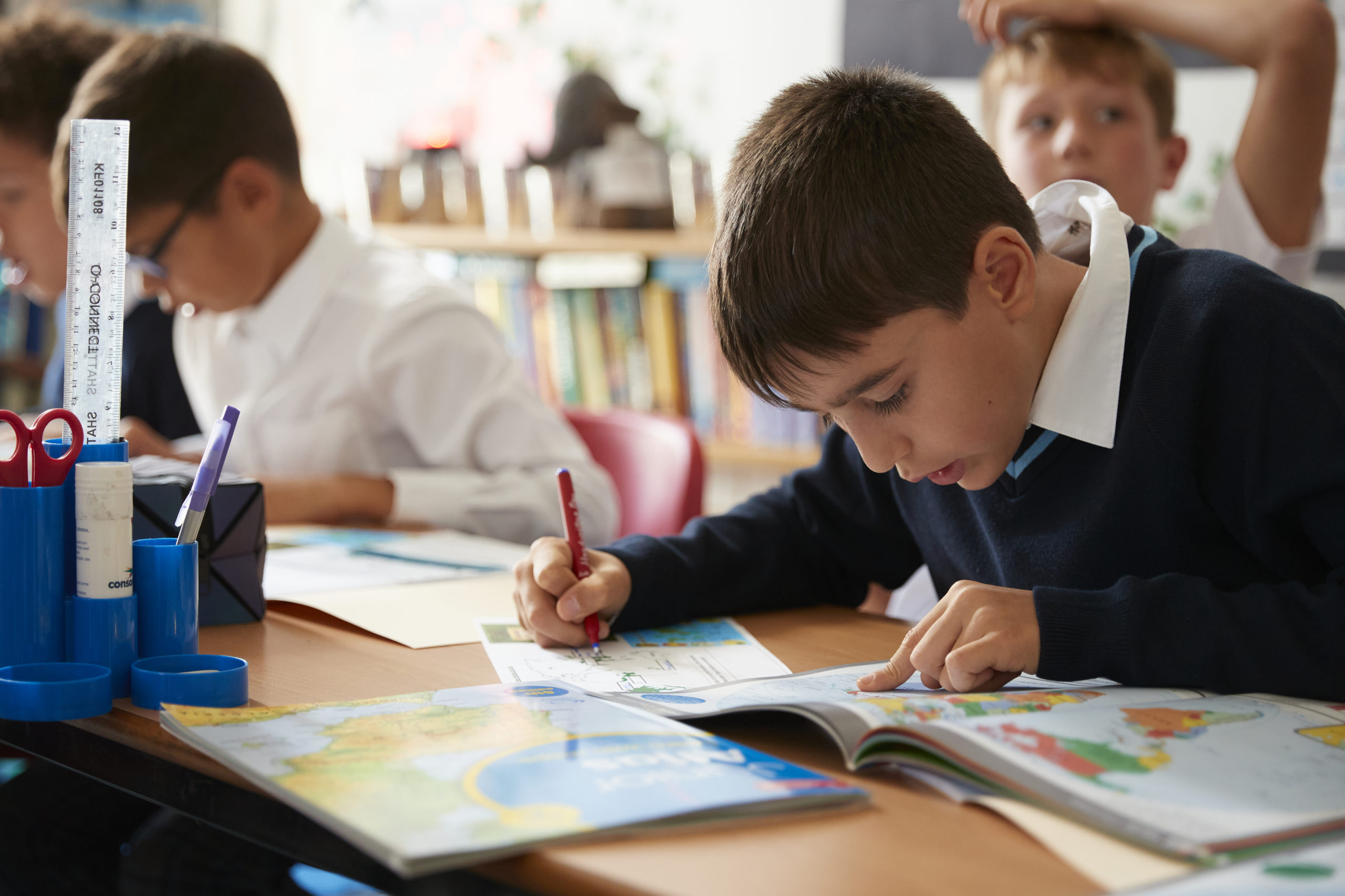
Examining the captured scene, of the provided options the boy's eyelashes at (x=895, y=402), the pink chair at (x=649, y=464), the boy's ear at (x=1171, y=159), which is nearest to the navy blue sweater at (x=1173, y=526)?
the boy's eyelashes at (x=895, y=402)

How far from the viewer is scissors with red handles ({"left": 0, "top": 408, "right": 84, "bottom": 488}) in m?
0.76

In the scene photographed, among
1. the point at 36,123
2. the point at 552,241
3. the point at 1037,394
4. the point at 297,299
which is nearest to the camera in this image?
the point at 1037,394

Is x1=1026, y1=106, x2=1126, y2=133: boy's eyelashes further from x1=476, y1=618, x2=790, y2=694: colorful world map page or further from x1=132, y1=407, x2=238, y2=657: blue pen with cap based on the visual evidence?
x1=132, y1=407, x2=238, y2=657: blue pen with cap

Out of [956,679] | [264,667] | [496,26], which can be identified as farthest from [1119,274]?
[496,26]

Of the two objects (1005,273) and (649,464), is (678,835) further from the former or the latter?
(649,464)

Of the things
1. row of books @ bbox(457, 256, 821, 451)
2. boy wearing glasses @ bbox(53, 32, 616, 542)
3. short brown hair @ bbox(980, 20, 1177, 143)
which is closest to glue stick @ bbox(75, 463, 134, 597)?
boy wearing glasses @ bbox(53, 32, 616, 542)

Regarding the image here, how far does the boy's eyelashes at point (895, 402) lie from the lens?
837 mm

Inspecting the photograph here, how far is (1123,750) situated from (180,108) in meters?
1.35

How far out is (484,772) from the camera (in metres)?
0.60

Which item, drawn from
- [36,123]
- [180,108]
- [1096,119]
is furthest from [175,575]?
[36,123]

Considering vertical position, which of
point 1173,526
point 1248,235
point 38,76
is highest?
point 38,76

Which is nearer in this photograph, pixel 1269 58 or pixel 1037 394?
pixel 1037 394

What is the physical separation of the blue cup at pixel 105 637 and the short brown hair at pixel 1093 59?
1.20 m

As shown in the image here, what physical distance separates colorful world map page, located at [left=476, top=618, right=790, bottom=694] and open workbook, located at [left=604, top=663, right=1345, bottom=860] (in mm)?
78
